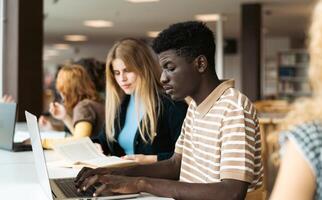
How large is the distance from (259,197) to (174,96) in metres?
0.44

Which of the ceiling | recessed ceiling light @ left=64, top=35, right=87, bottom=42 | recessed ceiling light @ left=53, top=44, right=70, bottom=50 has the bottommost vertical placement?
recessed ceiling light @ left=53, top=44, right=70, bottom=50

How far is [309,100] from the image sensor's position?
871mm

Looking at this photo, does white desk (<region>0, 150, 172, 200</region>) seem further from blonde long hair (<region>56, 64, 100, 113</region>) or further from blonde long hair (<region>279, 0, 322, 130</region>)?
blonde long hair (<region>56, 64, 100, 113</region>)

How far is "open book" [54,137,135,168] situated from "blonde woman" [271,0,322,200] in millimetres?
993

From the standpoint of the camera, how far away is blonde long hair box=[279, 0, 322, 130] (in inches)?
32.9

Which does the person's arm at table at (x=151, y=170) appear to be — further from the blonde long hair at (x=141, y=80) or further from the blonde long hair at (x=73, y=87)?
the blonde long hair at (x=73, y=87)

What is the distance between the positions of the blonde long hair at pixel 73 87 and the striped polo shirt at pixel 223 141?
1741 millimetres

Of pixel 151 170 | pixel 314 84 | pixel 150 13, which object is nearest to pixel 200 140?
pixel 151 170

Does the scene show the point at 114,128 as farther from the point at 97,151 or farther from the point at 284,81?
the point at 284,81

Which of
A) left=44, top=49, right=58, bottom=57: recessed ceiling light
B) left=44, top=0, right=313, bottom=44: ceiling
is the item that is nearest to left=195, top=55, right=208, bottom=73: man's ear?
left=44, top=0, right=313, bottom=44: ceiling

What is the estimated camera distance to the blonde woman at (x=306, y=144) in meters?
0.81

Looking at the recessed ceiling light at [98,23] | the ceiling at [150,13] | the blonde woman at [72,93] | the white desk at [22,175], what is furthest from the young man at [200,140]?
the recessed ceiling light at [98,23]

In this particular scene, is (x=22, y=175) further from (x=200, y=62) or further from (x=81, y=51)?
(x=81, y=51)

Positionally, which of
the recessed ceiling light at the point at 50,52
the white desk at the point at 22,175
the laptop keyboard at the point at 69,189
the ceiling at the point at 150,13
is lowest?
the white desk at the point at 22,175
